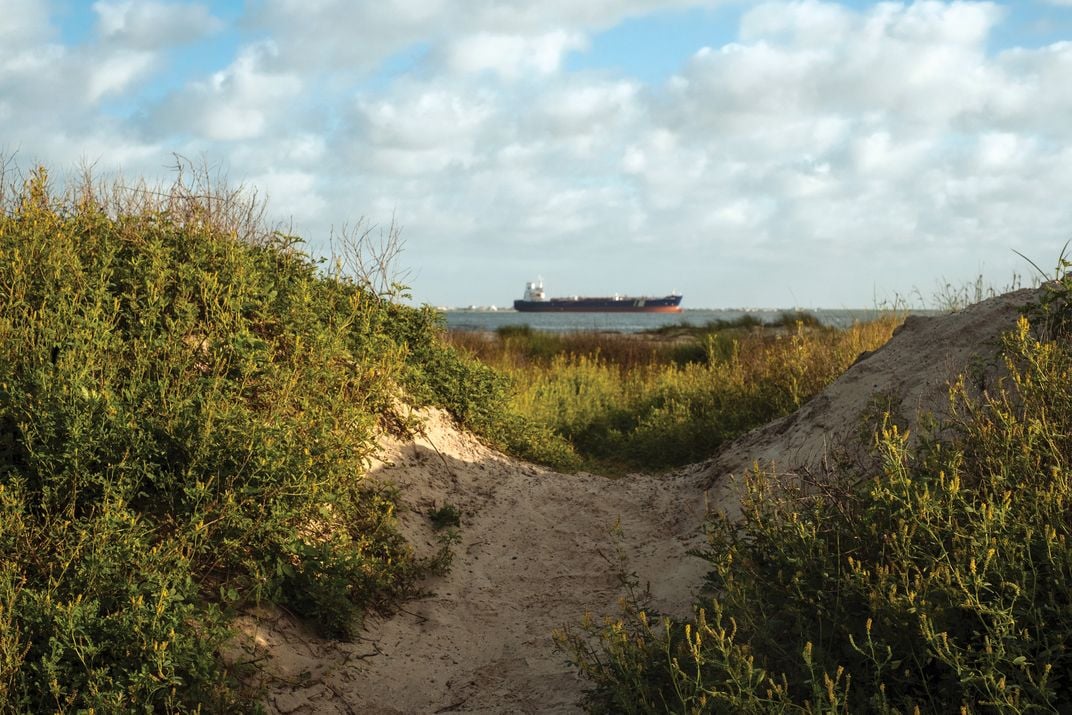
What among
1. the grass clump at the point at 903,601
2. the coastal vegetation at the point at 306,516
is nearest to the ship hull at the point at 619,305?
the coastal vegetation at the point at 306,516

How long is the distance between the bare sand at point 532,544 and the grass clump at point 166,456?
30 centimetres

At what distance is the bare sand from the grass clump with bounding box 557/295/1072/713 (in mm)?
732

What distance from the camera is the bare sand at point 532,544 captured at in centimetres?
504

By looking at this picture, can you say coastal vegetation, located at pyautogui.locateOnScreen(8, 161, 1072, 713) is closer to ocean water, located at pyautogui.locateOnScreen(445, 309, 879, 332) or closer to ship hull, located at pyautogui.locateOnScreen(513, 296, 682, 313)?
ocean water, located at pyautogui.locateOnScreen(445, 309, 879, 332)

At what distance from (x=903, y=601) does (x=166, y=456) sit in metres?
3.95

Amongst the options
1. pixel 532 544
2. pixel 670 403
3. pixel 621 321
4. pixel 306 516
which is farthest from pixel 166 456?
pixel 621 321

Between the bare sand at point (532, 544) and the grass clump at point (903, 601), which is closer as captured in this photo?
the grass clump at point (903, 601)

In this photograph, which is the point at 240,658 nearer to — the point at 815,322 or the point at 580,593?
the point at 580,593

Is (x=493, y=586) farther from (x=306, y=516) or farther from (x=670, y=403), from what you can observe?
(x=670, y=403)

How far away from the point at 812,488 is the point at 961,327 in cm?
243

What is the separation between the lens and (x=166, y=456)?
512 cm

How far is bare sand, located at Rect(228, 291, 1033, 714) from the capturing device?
16.5 feet

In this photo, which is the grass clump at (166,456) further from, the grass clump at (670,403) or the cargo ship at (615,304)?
the cargo ship at (615,304)

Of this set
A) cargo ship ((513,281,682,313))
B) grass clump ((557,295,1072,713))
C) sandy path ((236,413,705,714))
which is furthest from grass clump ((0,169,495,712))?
cargo ship ((513,281,682,313))
